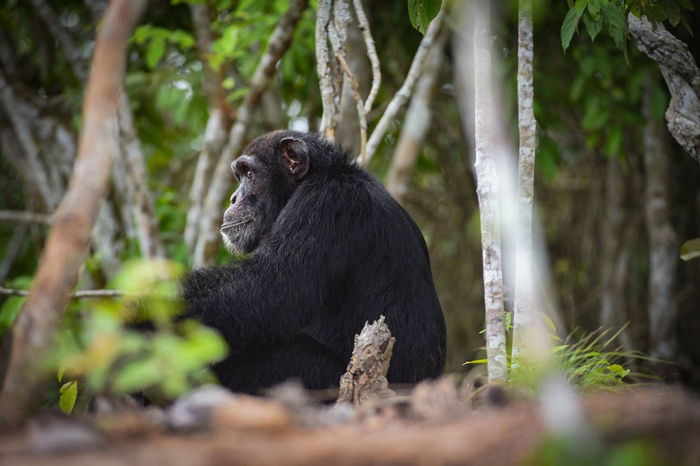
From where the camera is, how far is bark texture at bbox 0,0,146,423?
229 centimetres

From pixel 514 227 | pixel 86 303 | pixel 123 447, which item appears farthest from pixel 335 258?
pixel 86 303

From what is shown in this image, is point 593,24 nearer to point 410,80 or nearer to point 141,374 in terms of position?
point 410,80

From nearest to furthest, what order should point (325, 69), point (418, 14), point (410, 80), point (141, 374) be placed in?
1. point (141, 374)
2. point (418, 14)
3. point (325, 69)
4. point (410, 80)

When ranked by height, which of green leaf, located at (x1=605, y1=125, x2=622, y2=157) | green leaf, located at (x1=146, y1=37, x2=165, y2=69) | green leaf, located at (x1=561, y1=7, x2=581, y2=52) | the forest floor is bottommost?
the forest floor

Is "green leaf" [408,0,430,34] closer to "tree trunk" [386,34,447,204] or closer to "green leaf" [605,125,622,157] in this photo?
"tree trunk" [386,34,447,204]

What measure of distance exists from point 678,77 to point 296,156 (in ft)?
8.03

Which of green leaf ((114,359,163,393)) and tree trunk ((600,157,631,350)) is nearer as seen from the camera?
green leaf ((114,359,163,393))

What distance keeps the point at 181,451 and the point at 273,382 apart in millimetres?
2303

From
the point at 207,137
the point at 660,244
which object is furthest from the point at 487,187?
the point at 660,244

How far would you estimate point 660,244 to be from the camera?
7941 mm

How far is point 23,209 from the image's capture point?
36.6ft

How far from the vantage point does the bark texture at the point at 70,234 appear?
2.29 m

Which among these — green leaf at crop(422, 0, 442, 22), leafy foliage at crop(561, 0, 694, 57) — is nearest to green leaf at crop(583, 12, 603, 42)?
leafy foliage at crop(561, 0, 694, 57)

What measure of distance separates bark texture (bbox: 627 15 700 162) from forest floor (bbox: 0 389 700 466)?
2.42 metres
